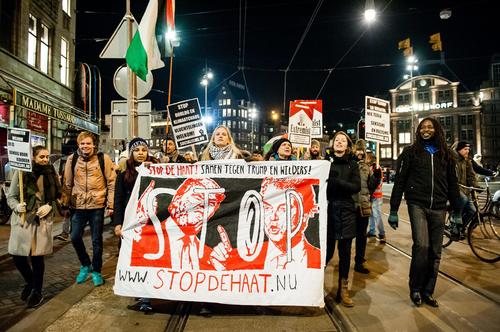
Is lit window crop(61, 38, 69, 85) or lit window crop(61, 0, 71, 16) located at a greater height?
lit window crop(61, 0, 71, 16)

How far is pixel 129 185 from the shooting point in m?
4.64

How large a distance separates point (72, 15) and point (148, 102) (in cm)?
1823

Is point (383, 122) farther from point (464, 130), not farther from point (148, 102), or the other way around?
point (464, 130)

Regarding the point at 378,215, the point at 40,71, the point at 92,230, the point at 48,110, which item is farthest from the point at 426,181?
the point at 40,71

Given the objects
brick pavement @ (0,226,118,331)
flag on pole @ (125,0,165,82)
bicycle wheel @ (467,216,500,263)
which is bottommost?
brick pavement @ (0,226,118,331)

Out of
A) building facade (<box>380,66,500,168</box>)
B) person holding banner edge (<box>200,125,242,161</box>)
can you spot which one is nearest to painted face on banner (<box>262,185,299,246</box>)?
person holding banner edge (<box>200,125,242,161</box>)

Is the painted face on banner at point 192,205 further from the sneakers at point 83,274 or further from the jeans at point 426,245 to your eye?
the jeans at point 426,245

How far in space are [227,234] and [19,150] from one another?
2.87 metres

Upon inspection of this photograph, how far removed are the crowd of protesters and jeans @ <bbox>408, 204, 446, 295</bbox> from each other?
0.01 meters

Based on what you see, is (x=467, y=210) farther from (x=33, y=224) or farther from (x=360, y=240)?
(x=33, y=224)

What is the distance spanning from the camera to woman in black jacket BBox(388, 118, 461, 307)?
4.27m

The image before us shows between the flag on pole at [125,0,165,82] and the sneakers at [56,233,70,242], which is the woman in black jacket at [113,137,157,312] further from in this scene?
the sneakers at [56,233,70,242]

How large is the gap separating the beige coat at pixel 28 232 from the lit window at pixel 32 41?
15367mm

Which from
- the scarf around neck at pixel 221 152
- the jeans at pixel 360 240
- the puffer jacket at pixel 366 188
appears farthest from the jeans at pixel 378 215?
the scarf around neck at pixel 221 152
